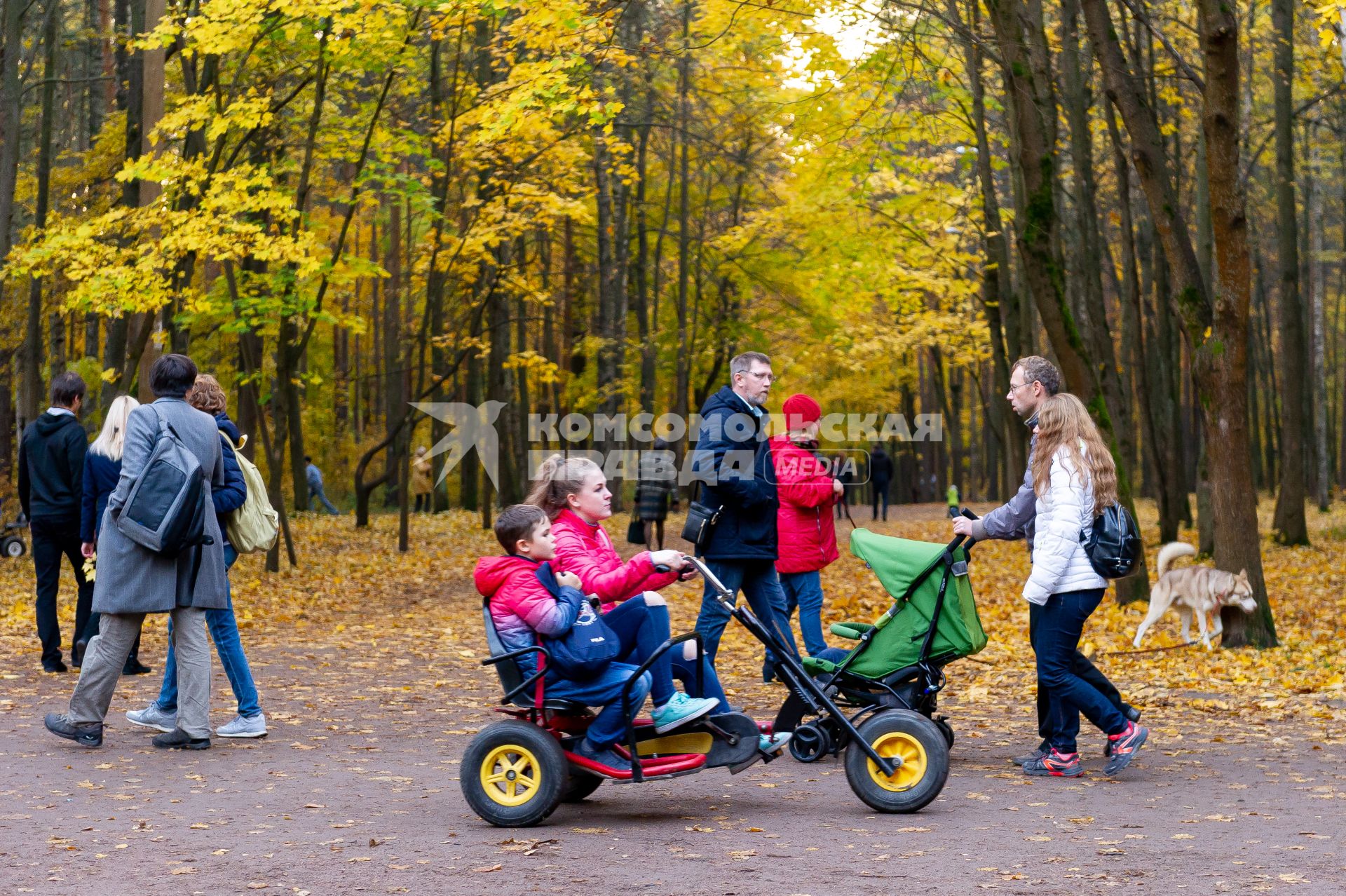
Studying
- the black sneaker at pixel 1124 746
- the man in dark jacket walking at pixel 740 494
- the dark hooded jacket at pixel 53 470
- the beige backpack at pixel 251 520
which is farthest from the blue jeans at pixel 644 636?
the dark hooded jacket at pixel 53 470

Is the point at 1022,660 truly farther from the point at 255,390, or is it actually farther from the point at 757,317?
the point at 757,317

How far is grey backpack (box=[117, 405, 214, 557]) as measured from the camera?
704 centimetres

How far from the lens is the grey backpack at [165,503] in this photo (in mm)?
7039

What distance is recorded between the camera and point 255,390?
937 inches

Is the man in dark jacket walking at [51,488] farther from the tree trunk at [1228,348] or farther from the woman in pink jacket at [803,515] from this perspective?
the tree trunk at [1228,348]

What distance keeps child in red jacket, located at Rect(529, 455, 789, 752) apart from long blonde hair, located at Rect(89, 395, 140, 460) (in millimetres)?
3475

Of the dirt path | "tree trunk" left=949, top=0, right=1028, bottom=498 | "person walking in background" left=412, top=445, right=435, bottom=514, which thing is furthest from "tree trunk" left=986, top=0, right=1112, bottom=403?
"person walking in background" left=412, top=445, right=435, bottom=514

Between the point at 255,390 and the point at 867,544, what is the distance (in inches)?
756

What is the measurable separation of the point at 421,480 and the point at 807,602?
26210 mm

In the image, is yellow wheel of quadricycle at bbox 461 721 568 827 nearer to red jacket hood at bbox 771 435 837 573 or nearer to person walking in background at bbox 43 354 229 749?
person walking in background at bbox 43 354 229 749

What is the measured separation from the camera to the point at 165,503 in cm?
708

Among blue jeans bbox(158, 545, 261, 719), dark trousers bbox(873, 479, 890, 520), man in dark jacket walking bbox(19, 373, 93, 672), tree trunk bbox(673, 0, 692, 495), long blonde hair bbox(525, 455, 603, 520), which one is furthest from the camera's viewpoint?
dark trousers bbox(873, 479, 890, 520)

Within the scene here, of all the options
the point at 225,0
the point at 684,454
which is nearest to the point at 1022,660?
the point at 225,0

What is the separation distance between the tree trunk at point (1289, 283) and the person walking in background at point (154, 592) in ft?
48.4
